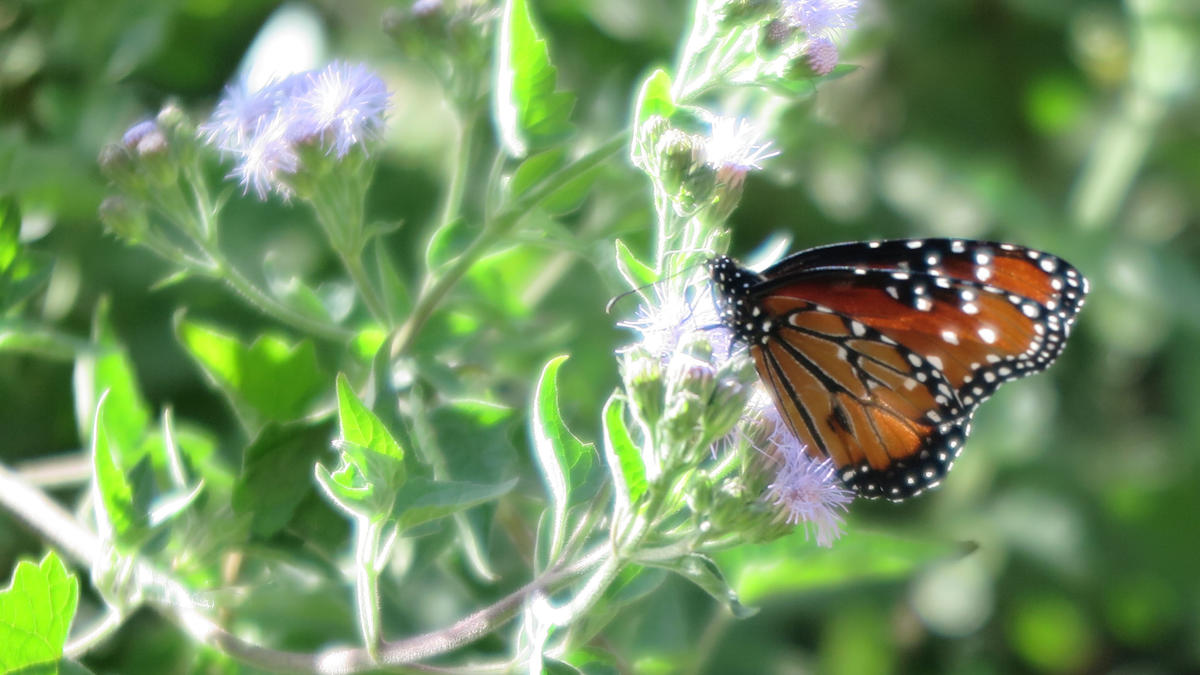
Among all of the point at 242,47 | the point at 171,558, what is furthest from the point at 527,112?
the point at 242,47

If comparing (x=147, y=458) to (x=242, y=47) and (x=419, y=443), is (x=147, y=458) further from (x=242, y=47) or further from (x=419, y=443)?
(x=242, y=47)

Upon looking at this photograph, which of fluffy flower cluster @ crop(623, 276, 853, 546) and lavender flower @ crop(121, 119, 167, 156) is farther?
lavender flower @ crop(121, 119, 167, 156)

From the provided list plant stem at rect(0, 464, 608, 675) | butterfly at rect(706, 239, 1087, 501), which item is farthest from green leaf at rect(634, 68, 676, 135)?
plant stem at rect(0, 464, 608, 675)

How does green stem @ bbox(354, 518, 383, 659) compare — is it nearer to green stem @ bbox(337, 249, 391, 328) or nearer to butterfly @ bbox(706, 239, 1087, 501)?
green stem @ bbox(337, 249, 391, 328)

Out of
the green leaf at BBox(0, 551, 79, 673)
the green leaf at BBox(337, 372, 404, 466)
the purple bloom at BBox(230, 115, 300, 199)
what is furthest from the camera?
the purple bloom at BBox(230, 115, 300, 199)

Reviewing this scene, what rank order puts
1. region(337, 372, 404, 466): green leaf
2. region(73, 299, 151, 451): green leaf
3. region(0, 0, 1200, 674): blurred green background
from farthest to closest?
region(0, 0, 1200, 674): blurred green background < region(73, 299, 151, 451): green leaf < region(337, 372, 404, 466): green leaf
